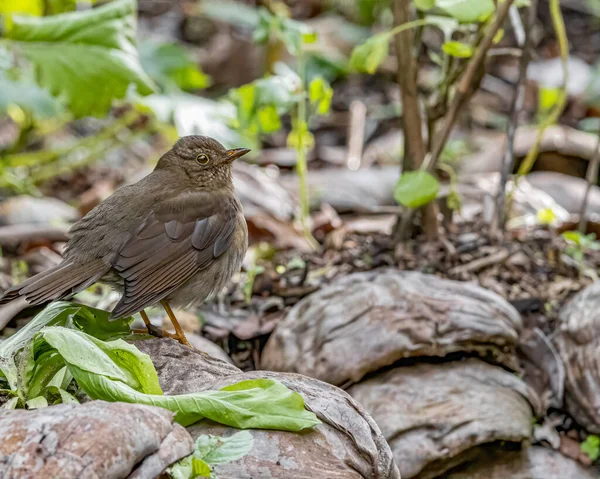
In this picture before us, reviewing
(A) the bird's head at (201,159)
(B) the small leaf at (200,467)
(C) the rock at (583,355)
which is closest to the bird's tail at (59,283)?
(A) the bird's head at (201,159)

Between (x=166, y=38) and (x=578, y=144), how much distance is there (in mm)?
6128

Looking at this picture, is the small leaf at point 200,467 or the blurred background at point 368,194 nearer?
the small leaf at point 200,467

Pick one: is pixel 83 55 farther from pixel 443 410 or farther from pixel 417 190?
pixel 443 410

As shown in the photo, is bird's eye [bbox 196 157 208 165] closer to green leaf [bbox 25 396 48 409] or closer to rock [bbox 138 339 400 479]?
rock [bbox 138 339 400 479]

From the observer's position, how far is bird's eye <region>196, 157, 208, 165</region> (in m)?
4.75

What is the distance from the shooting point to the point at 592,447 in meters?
4.41

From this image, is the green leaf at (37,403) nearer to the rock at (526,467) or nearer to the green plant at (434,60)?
the rock at (526,467)

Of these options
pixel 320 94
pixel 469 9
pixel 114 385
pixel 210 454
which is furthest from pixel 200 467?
pixel 320 94

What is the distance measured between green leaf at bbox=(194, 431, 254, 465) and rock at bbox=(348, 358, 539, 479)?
149cm

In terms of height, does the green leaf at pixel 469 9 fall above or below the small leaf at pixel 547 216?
above

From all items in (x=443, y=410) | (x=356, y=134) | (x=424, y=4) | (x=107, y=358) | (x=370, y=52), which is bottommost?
(x=356, y=134)

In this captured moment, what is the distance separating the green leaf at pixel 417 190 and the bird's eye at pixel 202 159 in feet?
3.46

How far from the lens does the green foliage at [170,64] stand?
8383mm

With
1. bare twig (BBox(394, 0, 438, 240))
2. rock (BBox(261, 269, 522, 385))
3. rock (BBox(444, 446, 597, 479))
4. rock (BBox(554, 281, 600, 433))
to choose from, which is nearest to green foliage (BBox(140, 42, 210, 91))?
bare twig (BBox(394, 0, 438, 240))
